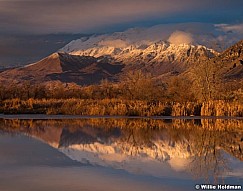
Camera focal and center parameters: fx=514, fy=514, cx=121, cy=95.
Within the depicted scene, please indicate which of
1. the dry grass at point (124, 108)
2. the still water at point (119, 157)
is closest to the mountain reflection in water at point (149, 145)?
the still water at point (119, 157)

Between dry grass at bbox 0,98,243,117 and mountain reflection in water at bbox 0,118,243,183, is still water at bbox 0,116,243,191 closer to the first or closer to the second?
mountain reflection in water at bbox 0,118,243,183

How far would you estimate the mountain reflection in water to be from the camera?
15.7m

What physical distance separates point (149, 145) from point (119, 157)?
356 cm

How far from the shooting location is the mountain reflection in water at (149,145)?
51.6 ft

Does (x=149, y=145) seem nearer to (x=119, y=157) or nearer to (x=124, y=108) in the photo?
(x=119, y=157)

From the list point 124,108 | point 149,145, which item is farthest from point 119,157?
point 124,108

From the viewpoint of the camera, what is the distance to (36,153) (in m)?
18.5

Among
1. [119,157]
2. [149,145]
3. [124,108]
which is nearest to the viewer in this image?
[119,157]

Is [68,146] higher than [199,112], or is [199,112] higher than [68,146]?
[68,146]

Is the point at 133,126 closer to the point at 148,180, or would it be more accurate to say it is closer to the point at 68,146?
the point at 68,146

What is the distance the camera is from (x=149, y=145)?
2098 centimetres

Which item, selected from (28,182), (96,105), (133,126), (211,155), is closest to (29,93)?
(96,105)

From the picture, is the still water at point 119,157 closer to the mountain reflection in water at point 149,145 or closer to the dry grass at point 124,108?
the mountain reflection in water at point 149,145

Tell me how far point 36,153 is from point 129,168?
466 cm
